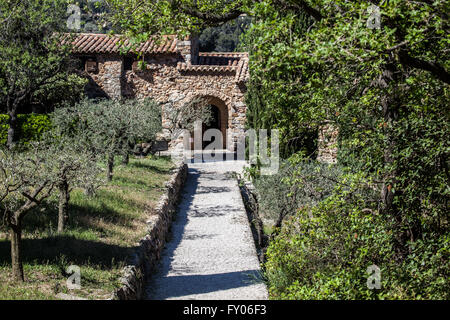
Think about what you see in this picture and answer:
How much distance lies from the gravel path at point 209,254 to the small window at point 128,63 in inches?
388

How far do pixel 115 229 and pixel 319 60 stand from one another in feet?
19.4

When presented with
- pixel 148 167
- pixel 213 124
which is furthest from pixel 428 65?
pixel 213 124

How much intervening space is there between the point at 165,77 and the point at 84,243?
15.6 m

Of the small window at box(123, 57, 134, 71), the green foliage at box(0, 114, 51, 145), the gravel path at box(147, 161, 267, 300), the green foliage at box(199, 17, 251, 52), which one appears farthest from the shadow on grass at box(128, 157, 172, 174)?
the green foliage at box(199, 17, 251, 52)

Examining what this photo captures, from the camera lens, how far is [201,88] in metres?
22.6

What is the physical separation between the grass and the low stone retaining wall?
14 cm

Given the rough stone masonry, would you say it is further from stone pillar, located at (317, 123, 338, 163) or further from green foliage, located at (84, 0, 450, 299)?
green foliage, located at (84, 0, 450, 299)

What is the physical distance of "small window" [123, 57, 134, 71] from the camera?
22.8m

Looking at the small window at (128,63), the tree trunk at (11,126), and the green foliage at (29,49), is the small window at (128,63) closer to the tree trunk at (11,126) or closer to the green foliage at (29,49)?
the green foliage at (29,49)

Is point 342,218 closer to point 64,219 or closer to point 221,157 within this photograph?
point 64,219

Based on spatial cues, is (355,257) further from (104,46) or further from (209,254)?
(104,46)

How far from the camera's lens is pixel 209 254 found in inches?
370
